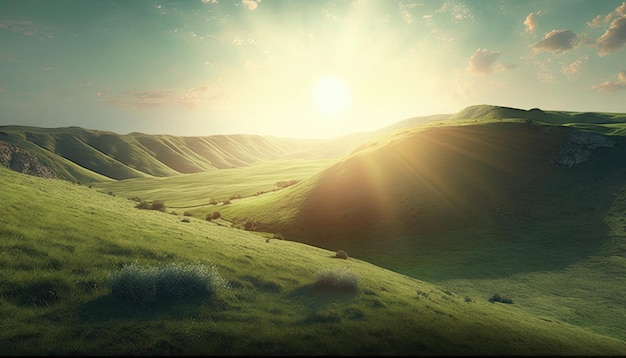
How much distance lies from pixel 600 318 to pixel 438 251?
1002 inches

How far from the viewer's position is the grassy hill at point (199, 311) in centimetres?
1231

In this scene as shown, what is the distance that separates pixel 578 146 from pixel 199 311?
102933 mm

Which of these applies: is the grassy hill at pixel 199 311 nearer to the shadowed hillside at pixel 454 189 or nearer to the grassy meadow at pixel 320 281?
the grassy meadow at pixel 320 281

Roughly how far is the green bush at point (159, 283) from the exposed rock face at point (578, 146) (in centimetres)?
9465

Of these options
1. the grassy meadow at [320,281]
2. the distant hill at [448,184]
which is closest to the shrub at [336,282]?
the grassy meadow at [320,281]

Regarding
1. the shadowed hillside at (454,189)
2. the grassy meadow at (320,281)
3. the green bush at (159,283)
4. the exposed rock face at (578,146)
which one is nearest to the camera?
the grassy meadow at (320,281)

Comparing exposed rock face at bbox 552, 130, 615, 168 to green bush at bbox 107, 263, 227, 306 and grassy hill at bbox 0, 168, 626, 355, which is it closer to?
grassy hill at bbox 0, 168, 626, 355

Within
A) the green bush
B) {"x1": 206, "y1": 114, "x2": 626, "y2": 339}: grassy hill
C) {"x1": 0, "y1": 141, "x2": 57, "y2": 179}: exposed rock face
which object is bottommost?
{"x1": 206, "y1": 114, "x2": 626, "y2": 339}: grassy hill

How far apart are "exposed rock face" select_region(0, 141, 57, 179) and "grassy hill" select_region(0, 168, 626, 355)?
59539mm

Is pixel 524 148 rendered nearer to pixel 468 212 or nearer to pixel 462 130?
pixel 462 130

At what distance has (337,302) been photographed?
1842 centimetres

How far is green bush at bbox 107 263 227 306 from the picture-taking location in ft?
48.0

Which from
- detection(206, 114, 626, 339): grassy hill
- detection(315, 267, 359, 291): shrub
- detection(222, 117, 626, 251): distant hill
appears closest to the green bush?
detection(315, 267, 359, 291): shrub

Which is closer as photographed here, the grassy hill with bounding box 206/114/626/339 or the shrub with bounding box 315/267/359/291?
the shrub with bounding box 315/267/359/291
